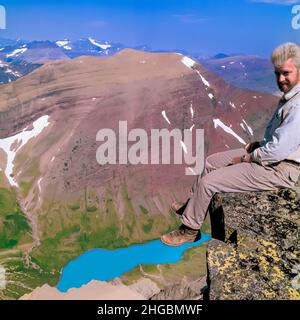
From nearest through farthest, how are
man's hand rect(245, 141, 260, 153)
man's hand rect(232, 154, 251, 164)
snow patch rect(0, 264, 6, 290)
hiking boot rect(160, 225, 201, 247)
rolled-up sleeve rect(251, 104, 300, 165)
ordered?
rolled-up sleeve rect(251, 104, 300, 165)
hiking boot rect(160, 225, 201, 247)
man's hand rect(232, 154, 251, 164)
man's hand rect(245, 141, 260, 153)
snow patch rect(0, 264, 6, 290)

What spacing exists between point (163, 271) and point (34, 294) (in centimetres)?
4571

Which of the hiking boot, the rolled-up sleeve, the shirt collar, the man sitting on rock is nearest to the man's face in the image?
the man sitting on rock

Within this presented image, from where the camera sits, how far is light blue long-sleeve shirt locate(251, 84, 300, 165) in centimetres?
657

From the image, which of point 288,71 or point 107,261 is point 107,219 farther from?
point 288,71

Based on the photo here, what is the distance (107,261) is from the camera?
572ft

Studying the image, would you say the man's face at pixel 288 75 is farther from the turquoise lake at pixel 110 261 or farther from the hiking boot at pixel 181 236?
the turquoise lake at pixel 110 261

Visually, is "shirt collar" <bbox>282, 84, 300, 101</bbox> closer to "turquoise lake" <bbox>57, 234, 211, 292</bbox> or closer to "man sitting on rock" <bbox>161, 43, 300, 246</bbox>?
"man sitting on rock" <bbox>161, 43, 300, 246</bbox>

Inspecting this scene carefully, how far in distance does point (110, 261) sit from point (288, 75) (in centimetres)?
17320

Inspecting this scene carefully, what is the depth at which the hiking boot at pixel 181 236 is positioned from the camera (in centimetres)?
736

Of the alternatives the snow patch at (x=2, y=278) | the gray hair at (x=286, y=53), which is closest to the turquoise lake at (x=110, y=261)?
the snow patch at (x=2, y=278)

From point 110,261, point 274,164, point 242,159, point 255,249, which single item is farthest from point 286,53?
point 110,261

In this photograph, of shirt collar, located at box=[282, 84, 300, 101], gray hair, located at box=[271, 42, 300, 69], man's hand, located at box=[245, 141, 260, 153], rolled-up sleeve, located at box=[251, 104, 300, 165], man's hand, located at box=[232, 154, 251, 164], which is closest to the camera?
rolled-up sleeve, located at box=[251, 104, 300, 165]

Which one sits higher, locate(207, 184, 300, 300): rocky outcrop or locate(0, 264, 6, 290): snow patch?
locate(207, 184, 300, 300): rocky outcrop

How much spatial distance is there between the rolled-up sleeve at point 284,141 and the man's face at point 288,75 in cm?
55
